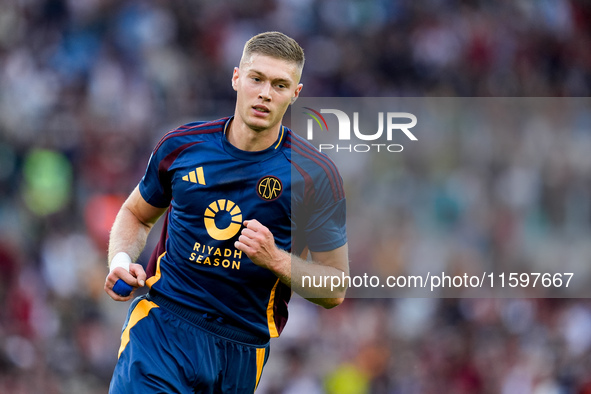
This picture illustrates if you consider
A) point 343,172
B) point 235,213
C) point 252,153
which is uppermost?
point 343,172

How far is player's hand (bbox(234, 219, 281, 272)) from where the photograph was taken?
4.43 metres

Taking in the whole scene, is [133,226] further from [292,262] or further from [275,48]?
[275,48]

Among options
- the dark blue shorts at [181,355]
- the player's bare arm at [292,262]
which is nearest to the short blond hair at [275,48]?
the player's bare arm at [292,262]

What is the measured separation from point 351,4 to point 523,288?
599cm

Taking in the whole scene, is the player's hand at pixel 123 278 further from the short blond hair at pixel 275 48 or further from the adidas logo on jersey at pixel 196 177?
the short blond hair at pixel 275 48

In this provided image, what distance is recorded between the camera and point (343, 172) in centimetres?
1164

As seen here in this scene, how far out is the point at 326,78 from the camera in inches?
558

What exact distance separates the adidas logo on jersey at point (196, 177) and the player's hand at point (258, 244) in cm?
48

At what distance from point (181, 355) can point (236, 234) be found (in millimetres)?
711

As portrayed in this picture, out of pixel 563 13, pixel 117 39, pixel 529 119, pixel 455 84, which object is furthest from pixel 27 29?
pixel 563 13

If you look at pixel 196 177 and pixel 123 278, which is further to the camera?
pixel 196 177

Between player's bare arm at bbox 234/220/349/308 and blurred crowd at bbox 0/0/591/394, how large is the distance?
5790mm

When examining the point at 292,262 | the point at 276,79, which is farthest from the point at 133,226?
the point at 276,79

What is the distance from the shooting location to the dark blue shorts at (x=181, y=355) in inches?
184
